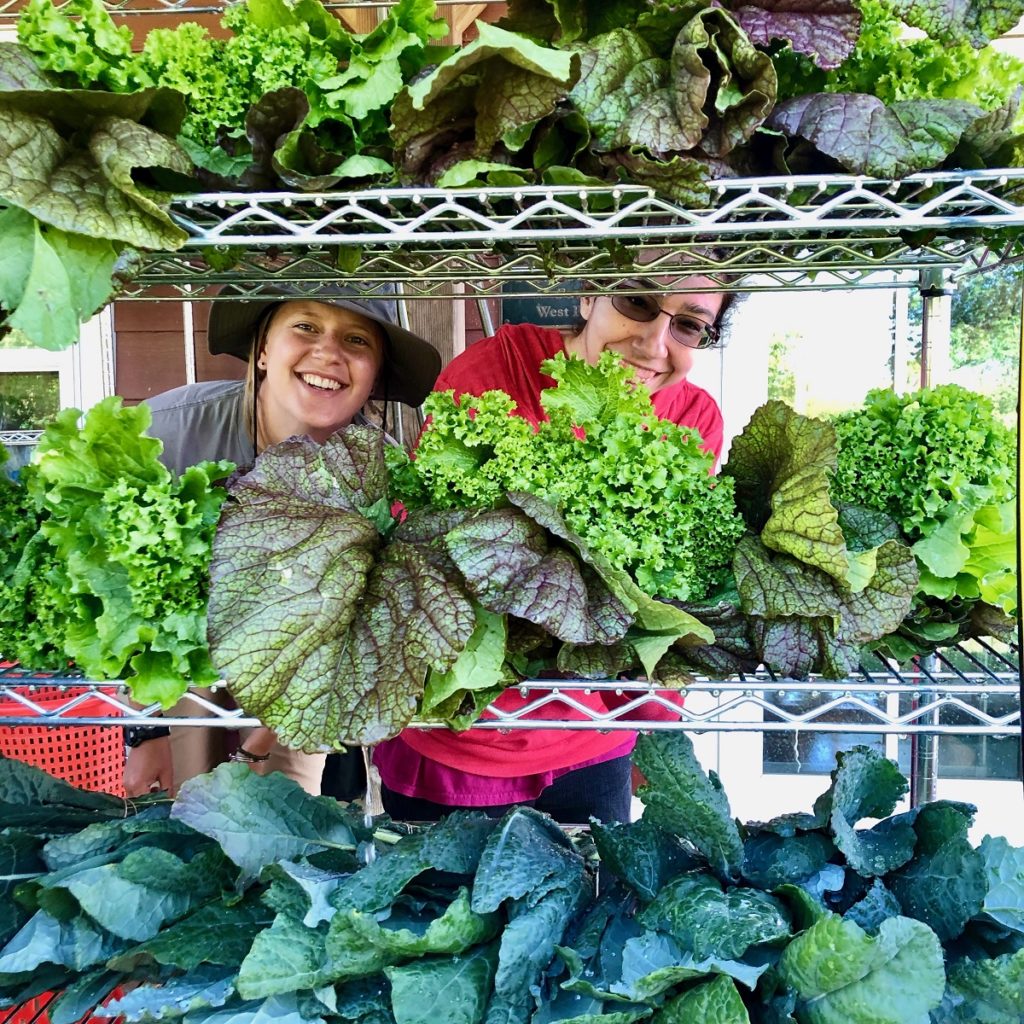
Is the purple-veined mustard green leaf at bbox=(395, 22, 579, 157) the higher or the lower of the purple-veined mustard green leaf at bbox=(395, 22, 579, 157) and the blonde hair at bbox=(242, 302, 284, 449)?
the higher

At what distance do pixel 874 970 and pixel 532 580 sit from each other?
1.76ft

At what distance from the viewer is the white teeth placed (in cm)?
140

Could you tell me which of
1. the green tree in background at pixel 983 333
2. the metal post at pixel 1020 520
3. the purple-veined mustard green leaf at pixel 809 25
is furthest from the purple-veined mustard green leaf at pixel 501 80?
the green tree in background at pixel 983 333

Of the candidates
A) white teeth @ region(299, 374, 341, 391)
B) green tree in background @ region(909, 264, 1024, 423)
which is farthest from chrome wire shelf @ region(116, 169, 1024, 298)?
green tree in background @ region(909, 264, 1024, 423)

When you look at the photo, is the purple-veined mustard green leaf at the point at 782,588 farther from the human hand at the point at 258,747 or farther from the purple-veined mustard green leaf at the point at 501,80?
the human hand at the point at 258,747

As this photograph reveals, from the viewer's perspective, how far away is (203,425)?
1.62 metres

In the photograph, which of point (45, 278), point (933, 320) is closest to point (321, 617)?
point (45, 278)

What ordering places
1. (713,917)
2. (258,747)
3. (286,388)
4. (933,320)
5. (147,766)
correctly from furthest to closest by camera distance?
1. (147,766)
2. (258,747)
3. (286,388)
4. (933,320)
5. (713,917)

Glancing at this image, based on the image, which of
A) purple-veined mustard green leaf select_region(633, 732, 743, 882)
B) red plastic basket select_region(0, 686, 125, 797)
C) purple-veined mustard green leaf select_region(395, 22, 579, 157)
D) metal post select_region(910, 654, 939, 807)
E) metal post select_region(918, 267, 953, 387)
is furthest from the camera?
red plastic basket select_region(0, 686, 125, 797)

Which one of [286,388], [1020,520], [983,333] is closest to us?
[1020,520]

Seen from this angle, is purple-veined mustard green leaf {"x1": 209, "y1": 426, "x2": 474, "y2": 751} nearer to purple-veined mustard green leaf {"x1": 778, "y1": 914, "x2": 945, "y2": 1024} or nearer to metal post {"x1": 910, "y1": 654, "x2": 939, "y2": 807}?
purple-veined mustard green leaf {"x1": 778, "y1": 914, "x2": 945, "y2": 1024}

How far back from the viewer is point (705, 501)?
932mm

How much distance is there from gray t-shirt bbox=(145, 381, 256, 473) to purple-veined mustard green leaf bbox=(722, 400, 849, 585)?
2.84 ft

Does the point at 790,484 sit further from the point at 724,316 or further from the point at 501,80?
the point at 724,316
